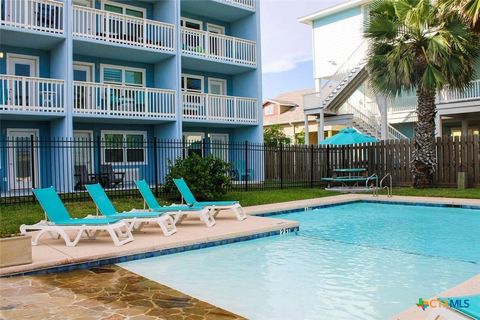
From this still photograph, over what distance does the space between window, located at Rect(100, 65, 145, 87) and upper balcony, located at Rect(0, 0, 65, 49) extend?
292 centimetres

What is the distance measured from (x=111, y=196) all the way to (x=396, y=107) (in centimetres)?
1894

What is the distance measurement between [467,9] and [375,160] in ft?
28.0

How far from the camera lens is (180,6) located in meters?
20.6

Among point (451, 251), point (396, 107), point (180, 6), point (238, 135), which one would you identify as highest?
point (180, 6)

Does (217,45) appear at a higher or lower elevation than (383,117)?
higher

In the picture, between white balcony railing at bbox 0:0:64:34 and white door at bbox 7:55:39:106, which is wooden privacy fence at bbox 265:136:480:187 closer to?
white door at bbox 7:55:39:106

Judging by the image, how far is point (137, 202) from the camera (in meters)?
13.8

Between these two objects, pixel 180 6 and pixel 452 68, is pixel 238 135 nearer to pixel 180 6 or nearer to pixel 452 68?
pixel 180 6

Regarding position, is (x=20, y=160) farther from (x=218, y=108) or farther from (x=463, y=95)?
(x=463, y=95)

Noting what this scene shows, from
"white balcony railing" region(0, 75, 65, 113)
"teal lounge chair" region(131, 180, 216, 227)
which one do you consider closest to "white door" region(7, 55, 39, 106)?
"white balcony railing" region(0, 75, 65, 113)

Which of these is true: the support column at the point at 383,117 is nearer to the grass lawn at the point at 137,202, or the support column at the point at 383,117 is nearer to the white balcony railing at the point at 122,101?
the grass lawn at the point at 137,202

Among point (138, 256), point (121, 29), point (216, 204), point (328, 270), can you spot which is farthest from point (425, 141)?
point (138, 256)

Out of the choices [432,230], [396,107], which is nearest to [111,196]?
[432,230]

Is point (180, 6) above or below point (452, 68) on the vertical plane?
above
